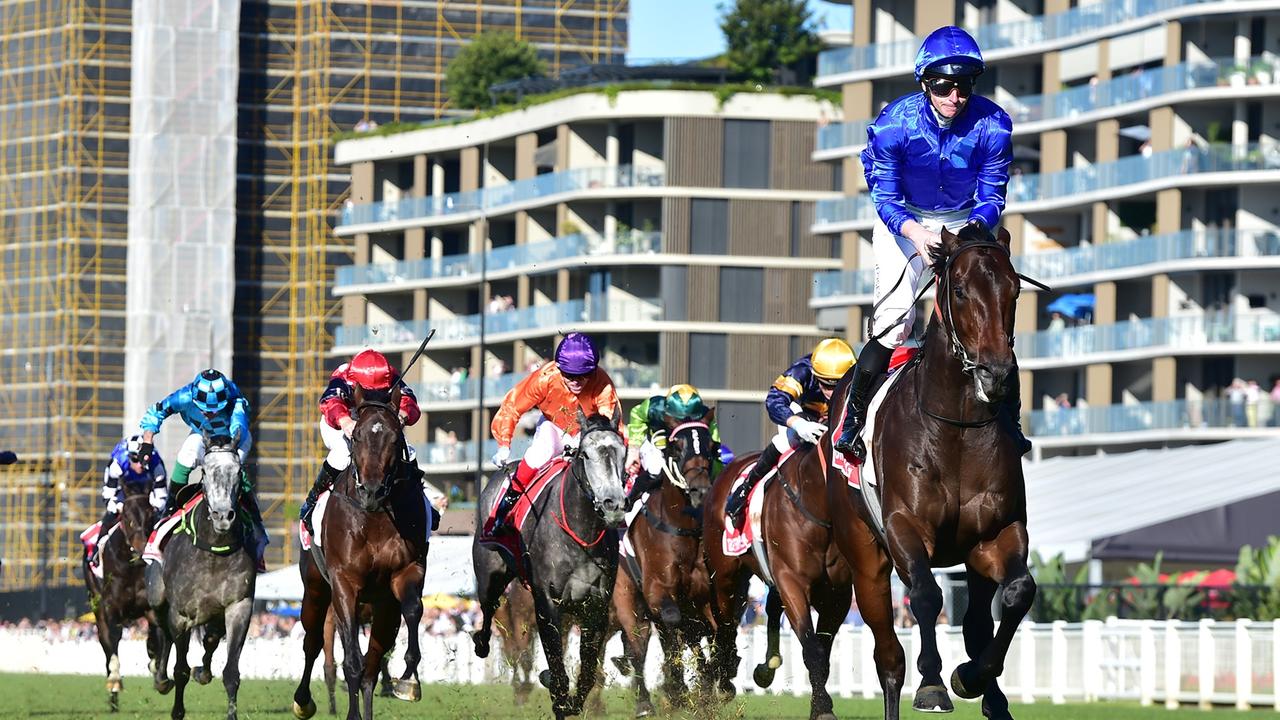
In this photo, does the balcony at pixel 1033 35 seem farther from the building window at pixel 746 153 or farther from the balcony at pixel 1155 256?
the balcony at pixel 1155 256

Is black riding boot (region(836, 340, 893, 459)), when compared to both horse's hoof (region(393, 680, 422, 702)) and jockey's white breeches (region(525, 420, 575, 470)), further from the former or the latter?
jockey's white breeches (region(525, 420, 575, 470))

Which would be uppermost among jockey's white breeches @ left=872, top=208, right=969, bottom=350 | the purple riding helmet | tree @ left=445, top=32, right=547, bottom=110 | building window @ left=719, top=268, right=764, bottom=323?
tree @ left=445, top=32, right=547, bottom=110

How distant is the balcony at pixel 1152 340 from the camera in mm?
66375

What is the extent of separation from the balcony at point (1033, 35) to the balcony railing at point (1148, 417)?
10.6m

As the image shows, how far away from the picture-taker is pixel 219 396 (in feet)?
68.9

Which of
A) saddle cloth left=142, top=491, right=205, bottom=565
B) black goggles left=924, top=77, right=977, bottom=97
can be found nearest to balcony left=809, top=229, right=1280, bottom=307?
saddle cloth left=142, top=491, right=205, bottom=565

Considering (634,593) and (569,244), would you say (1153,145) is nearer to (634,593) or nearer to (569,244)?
(569,244)

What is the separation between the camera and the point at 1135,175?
6894 cm

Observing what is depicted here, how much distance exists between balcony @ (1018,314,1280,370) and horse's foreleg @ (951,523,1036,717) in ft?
182

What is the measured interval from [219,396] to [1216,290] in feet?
170

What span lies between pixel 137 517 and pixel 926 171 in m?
14.4

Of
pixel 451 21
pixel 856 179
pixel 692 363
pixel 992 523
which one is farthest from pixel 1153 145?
pixel 992 523

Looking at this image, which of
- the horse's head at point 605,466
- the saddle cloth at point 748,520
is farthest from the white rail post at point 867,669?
the horse's head at point 605,466

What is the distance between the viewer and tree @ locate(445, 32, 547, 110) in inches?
3819
